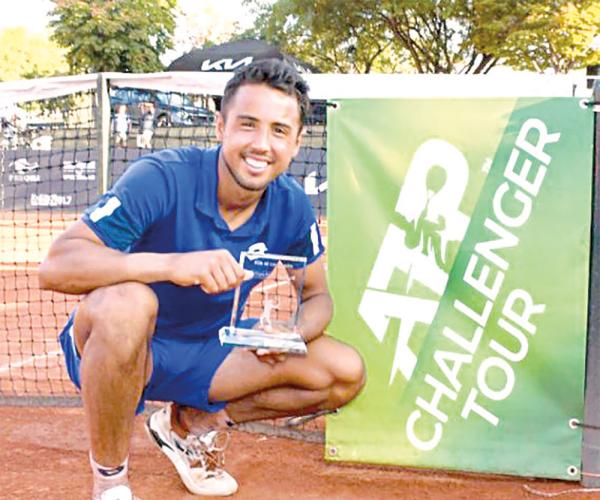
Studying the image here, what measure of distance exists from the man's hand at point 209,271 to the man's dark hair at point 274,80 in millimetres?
624

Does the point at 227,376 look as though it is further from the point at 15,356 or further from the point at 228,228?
the point at 15,356

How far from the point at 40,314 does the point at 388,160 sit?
4591 millimetres

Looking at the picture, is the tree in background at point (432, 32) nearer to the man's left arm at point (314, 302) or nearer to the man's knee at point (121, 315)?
the man's left arm at point (314, 302)

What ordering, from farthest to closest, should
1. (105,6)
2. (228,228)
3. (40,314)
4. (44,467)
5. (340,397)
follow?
(105,6), (40,314), (44,467), (340,397), (228,228)

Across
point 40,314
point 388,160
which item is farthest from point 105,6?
point 388,160

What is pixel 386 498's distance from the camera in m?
3.43

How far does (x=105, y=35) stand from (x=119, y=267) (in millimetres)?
27200

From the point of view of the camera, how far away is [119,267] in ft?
9.25

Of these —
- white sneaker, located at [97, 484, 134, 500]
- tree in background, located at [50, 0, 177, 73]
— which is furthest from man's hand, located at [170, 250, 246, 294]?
tree in background, located at [50, 0, 177, 73]

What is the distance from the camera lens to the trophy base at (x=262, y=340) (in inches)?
116

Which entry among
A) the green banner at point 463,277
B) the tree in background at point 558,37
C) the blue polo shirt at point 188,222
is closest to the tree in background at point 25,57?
the tree in background at point 558,37

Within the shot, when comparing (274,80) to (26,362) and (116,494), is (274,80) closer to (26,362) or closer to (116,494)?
(116,494)

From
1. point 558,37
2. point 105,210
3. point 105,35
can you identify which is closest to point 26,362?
point 105,210

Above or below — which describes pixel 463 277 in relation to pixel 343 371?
above
